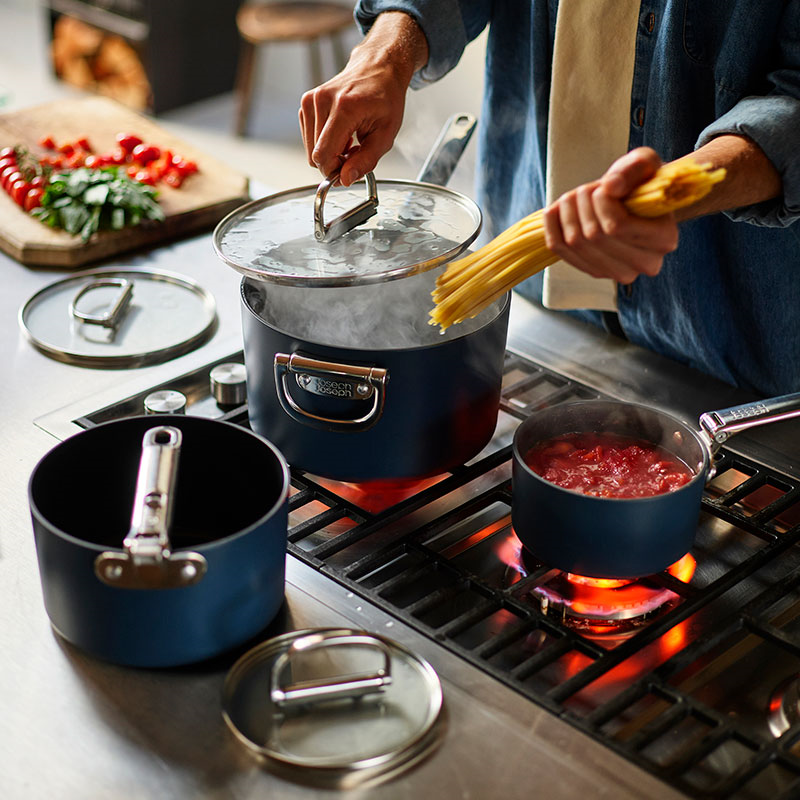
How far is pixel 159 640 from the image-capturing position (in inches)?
37.0

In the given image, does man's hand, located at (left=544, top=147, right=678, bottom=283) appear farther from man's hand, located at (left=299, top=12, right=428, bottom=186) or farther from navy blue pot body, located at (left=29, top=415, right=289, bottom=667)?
man's hand, located at (left=299, top=12, right=428, bottom=186)

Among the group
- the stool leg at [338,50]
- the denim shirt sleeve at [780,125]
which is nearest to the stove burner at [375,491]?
the denim shirt sleeve at [780,125]

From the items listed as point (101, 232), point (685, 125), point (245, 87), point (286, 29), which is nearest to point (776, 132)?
point (685, 125)

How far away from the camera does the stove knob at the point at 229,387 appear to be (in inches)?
55.5

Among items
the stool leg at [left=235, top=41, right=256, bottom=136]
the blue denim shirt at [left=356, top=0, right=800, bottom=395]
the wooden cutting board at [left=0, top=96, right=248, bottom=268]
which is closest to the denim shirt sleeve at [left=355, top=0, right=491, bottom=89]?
the blue denim shirt at [left=356, top=0, right=800, bottom=395]

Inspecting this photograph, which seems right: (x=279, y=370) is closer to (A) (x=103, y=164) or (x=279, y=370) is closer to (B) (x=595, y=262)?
(B) (x=595, y=262)

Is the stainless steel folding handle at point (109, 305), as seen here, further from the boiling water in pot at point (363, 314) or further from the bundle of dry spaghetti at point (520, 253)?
the bundle of dry spaghetti at point (520, 253)

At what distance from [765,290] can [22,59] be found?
513cm

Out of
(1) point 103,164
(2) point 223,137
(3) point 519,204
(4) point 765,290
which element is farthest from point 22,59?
(4) point 765,290

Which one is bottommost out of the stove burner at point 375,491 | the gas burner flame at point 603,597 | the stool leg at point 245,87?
the stool leg at point 245,87

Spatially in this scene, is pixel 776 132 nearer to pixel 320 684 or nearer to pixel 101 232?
pixel 320 684

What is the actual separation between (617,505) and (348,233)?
49 centimetres

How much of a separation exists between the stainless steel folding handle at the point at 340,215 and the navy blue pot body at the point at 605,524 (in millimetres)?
336

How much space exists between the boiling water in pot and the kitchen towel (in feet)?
0.90
